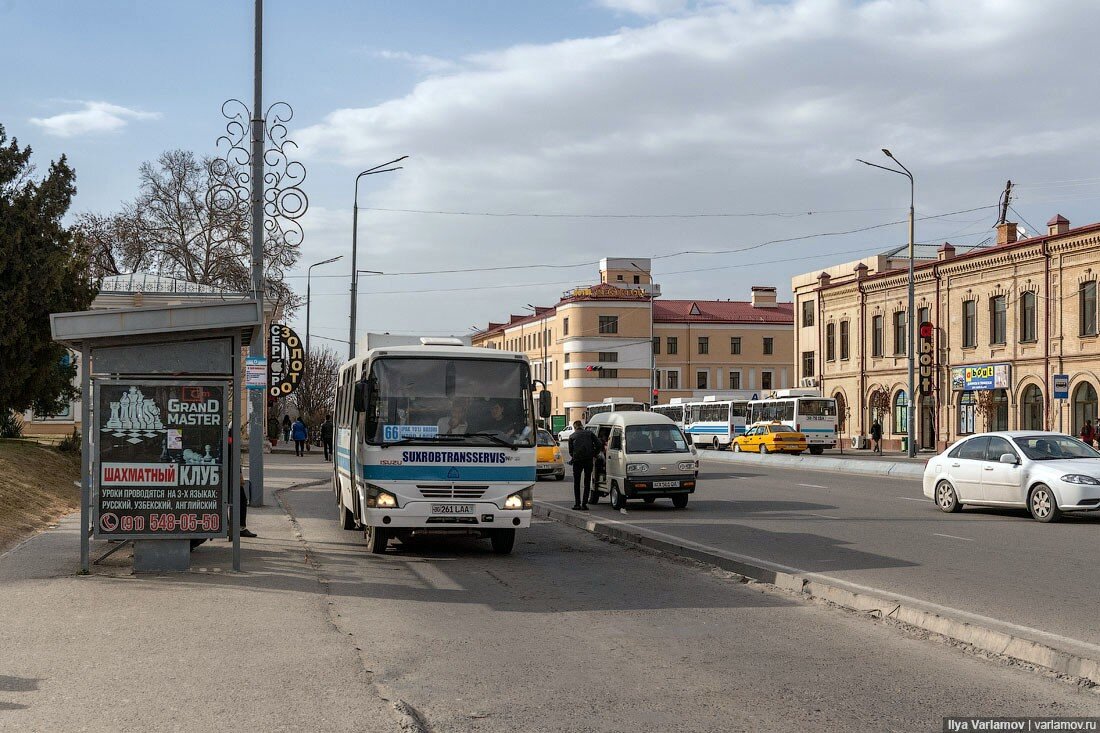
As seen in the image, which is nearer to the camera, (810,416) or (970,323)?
(970,323)

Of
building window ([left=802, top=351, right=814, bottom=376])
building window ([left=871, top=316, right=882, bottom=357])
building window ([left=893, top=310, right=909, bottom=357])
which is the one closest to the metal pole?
building window ([left=893, top=310, right=909, bottom=357])

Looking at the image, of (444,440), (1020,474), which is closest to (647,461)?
(1020,474)

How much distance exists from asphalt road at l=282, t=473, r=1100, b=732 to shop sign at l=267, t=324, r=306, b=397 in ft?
45.3

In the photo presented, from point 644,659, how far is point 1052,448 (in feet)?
45.9

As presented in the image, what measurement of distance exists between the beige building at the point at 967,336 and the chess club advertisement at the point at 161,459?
36323 mm

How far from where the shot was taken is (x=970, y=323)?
56312 mm

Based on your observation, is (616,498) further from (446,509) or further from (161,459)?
(161,459)

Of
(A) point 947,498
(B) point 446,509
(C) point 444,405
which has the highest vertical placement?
(C) point 444,405

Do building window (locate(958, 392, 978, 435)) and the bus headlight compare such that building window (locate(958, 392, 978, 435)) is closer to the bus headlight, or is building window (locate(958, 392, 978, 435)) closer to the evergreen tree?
Result: the evergreen tree

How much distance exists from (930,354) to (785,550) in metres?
45.4

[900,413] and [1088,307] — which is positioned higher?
[1088,307]

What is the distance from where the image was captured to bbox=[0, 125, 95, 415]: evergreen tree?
77.3 ft

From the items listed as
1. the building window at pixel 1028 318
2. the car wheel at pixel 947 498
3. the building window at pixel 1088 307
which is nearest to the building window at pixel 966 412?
the building window at pixel 1028 318

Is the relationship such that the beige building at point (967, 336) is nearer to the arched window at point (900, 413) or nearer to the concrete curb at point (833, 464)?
the arched window at point (900, 413)
